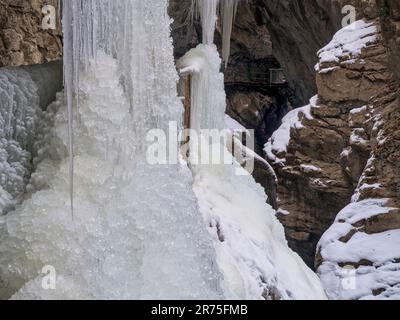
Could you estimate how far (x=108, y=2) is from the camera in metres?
3.37

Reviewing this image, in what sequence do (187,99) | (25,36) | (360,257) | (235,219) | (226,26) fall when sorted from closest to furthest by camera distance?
(235,219) < (187,99) < (25,36) < (360,257) < (226,26)

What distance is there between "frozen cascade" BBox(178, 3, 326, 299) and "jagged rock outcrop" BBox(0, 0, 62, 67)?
1.59 m

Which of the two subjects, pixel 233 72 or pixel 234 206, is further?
pixel 233 72

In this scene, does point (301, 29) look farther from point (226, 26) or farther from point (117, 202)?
point (117, 202)

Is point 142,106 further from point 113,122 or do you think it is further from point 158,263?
point 158,263

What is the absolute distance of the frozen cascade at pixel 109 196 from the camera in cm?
255

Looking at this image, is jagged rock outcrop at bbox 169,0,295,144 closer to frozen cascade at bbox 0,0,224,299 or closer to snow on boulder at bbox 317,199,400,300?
snow on boulder at bbox 317,199,400,300

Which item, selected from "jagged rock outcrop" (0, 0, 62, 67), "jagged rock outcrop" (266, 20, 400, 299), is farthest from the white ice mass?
"jagged rock outcrop" (266, 20, 400, 299)

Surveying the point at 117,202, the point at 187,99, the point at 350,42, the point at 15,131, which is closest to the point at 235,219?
the point at 187,99

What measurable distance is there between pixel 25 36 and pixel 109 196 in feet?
11.4

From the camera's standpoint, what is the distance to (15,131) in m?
2.92

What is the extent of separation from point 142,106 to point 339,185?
23.8 ft

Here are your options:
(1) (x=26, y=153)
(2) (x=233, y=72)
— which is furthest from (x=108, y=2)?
(2) (x=233, y=72)

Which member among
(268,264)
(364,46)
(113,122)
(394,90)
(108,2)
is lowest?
(268,264)
